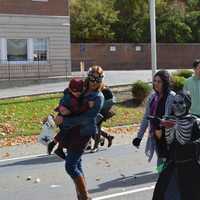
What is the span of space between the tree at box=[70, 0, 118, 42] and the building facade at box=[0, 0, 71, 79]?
46.6 feet

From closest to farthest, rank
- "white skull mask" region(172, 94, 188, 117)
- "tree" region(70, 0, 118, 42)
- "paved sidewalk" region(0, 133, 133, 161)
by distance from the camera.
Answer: "white skull mask" region(172, 94, 188, 117) → "paved sidewalk" region(0, 133, 133, 161) → "tree" region(70, 0, 118, 42)

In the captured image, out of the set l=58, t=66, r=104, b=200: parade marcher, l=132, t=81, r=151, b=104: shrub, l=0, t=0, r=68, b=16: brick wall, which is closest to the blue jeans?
l=58, t=66, r=104, b=200: parade marcher

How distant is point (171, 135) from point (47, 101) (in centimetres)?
1493

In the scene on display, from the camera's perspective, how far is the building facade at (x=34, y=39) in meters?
30.8

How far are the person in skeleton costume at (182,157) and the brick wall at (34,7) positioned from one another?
85.9ft

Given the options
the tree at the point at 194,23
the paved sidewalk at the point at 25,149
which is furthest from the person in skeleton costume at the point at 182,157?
the tree at the point at 194,23

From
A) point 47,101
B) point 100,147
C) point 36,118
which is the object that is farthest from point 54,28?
point 100,147

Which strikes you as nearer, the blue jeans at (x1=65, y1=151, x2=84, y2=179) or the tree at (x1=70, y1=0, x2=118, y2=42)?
the blue jeans at (x1=65, y1=151, x2=84, y2=179)

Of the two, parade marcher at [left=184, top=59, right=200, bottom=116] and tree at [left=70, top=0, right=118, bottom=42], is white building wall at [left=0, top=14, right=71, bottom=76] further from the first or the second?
parade marcher at [left=184, top=59, right=200, bottom=116]

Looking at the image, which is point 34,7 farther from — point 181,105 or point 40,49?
point 181,105

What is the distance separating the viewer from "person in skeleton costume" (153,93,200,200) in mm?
5398

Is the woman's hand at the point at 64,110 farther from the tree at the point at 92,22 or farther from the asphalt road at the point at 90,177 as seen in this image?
the tree at the point at 92,22

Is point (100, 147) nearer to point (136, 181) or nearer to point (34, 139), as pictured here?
point (34, 139)

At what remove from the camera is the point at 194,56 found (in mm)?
49906
